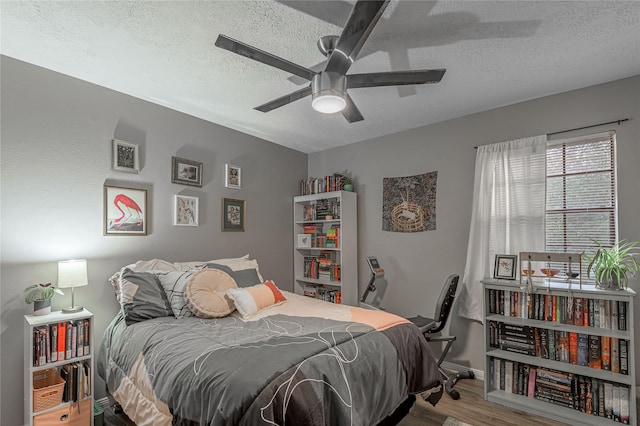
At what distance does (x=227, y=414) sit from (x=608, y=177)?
3.38 metres

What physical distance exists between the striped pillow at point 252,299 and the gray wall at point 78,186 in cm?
101

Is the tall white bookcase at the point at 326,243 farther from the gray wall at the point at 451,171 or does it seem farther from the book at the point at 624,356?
the book at the point at 624,356

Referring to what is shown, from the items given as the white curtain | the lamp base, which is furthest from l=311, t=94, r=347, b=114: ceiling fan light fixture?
the lamp base

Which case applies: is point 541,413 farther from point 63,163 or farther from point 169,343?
point 63,163

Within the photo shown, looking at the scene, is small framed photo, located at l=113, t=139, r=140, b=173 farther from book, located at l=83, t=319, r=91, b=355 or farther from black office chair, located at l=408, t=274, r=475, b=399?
black office chair, located at l=408, t=274, r=475, b=399

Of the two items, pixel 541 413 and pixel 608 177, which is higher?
pixel 608 177

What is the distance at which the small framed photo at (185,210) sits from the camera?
3.16 meters

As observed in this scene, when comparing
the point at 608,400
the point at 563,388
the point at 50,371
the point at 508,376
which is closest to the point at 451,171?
the point at 508,376

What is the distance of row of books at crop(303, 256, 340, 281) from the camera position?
13.3ft

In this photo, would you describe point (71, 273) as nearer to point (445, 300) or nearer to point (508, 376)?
point (445, 300)

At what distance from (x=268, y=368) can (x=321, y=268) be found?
278 cm

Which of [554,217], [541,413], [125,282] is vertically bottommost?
[541,413]

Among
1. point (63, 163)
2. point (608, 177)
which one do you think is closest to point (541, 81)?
point (608, 177)

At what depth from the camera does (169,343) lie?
1.91m
